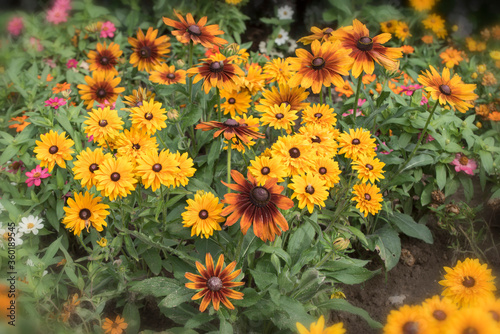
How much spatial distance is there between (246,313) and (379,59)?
0.97 metres

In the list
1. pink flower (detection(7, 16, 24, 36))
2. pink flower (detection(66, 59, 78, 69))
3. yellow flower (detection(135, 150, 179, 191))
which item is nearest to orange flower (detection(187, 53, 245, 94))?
yellow flower (detection(135, 150, 179, 191))

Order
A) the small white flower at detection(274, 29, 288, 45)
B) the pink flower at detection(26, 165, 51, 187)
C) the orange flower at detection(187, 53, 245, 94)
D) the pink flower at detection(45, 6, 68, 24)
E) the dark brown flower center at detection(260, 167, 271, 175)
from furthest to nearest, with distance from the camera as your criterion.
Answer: the small white flower at detection(274, 29, 288, 45)
the pink flower at detection(45, 6, 68, 24)
the pink flower at detection(26, 165, 51, 187)
the orange flower at detection(187, 53, 245, 94)
the dark brown flower center at detection(260, 167, 271, 175)

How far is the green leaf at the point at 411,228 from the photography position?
190 cm

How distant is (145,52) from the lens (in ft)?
6.40

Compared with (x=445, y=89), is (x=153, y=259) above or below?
below

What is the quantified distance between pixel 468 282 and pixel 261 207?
2.06 feet

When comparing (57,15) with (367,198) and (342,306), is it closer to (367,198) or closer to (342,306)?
(367,198)

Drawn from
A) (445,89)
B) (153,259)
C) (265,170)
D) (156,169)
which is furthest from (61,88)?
(445,89)

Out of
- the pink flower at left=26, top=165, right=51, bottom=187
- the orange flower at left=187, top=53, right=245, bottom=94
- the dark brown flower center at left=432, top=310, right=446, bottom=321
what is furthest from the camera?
the pink flower at left=26, top=165, right=51, bottom=187

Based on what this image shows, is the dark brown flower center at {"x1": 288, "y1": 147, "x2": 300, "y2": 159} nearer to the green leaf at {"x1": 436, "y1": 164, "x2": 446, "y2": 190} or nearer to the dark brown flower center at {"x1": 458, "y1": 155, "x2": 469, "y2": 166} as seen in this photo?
the green leaf at {"x1": 436, "y1": 164, "x2": 446, "y2": 190}

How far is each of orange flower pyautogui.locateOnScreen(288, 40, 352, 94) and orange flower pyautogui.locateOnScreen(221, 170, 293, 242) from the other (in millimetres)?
486

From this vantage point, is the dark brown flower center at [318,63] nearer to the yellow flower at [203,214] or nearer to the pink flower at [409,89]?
the yellow flower at [203,214]

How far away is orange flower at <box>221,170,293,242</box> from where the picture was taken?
3.59 ft

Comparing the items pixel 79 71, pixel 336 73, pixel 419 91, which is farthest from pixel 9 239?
pixel 419 91
